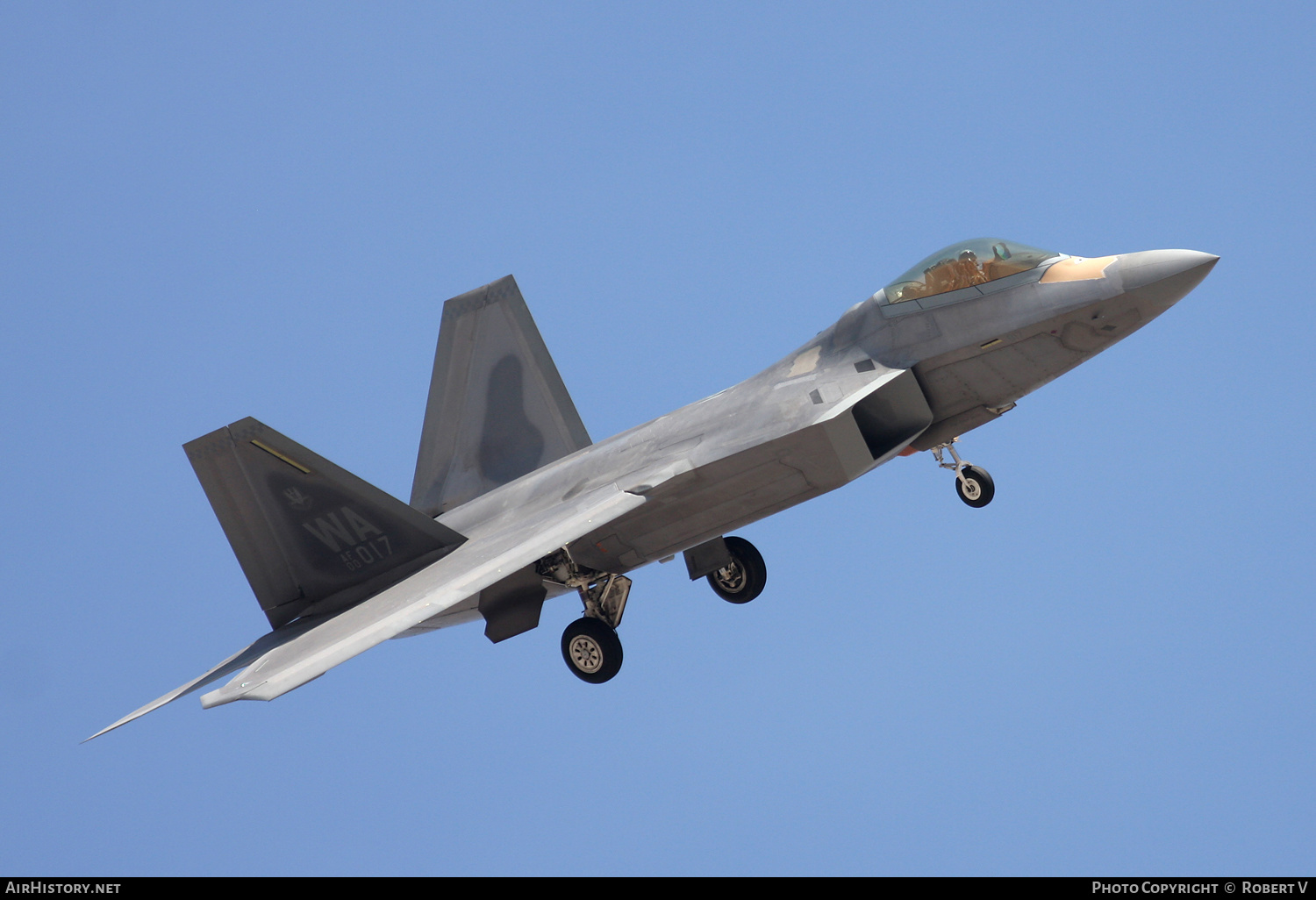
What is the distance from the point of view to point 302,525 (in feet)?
54.0

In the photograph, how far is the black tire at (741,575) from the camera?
17828mm

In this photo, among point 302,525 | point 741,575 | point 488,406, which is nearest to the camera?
point 302,525

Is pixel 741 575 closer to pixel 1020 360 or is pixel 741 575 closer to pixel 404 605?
pixel 1020 360

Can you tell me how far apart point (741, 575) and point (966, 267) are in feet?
16.9

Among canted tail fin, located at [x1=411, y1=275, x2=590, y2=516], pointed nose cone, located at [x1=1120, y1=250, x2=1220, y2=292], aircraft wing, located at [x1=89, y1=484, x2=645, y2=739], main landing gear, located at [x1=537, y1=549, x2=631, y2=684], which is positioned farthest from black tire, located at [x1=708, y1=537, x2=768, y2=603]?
pointed nose cone, located at [x1=1120, y1=250, x2=1220, y2=292]

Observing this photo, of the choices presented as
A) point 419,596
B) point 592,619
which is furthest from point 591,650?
point 419,596

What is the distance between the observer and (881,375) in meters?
14.9

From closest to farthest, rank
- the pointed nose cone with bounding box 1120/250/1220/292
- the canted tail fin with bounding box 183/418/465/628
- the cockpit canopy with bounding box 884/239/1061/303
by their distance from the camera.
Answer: the pointed nose cone with bounding box 1120/250/1220/292, the cockpit canopy with bounding box 884/239/1061/303, the canted tail fin with bounding box 183/418/465/628

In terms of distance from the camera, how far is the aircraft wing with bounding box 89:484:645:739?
41.8 ft

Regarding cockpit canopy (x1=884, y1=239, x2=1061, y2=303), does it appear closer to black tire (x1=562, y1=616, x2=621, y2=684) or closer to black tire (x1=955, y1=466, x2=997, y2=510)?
black tire (x1=955, y1=466, x2=997, y2=510)

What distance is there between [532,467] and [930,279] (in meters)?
7.04

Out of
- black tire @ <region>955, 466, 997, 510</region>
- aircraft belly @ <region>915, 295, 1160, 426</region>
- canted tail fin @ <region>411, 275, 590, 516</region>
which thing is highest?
canted tail fin @ <region>411, 275, 590, 516</region>
